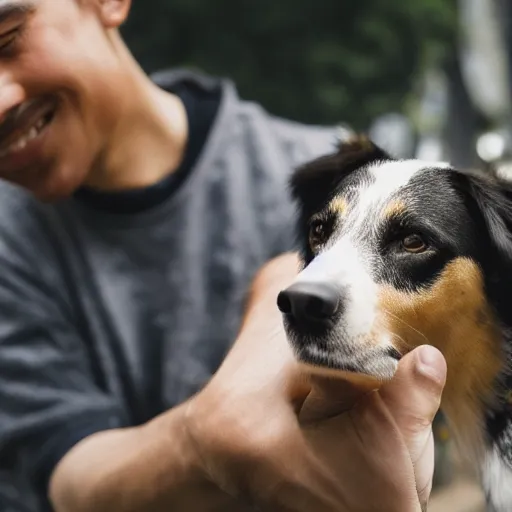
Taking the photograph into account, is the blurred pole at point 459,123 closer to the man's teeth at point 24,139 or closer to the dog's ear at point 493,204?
the dog's ear at point 493,204

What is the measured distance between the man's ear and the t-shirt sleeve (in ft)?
0.44

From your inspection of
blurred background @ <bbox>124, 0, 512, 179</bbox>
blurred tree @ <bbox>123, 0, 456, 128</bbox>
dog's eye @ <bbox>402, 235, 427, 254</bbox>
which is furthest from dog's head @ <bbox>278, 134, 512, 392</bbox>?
blurred tree @ <bbox>123, 0, 456, 128</bbox>

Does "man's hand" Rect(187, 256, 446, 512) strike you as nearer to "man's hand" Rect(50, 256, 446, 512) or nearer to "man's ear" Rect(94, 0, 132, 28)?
"man's hand" Rect(50, 256, 446, 512)

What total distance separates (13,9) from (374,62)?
533 millimetres

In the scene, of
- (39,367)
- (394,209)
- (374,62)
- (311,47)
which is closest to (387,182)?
(394,209)

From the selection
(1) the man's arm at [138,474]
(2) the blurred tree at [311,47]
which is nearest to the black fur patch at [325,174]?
(1) the man's arm at [138,474]

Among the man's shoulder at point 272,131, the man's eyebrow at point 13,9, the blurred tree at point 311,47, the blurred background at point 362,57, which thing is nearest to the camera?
the man's eyebrow at point 13,9

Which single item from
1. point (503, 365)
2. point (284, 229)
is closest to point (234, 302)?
point (284, 229)

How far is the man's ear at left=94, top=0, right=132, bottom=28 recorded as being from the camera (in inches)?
18.2

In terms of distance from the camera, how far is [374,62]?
0.88 meters

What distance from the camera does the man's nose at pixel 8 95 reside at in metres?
0.43

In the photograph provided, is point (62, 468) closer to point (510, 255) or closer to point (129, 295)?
point (129, 295)

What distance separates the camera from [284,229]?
1.67 feet

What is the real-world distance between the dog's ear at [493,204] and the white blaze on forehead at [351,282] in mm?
62
